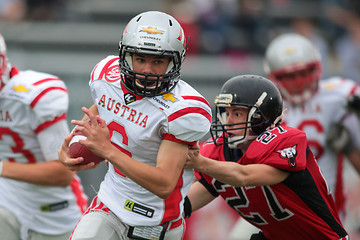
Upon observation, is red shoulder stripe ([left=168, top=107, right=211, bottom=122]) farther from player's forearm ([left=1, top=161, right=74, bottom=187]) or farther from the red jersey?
player's forearm ([left=1, top=161, right=74, bottom=187])

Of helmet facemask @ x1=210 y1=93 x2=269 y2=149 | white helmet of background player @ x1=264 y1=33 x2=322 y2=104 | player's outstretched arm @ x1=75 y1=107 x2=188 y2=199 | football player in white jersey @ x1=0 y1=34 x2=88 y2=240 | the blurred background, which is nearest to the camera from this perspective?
player's outstretched arm @ x1=75 y1=107 x2=188 y2=199

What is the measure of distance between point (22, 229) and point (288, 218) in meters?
1.85

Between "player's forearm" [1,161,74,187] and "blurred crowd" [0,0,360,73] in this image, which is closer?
"player's forearm" [1,161,74,187]

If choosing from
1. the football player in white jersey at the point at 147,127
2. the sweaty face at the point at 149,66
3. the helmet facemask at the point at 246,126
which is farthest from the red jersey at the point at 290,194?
the sweaty face at the point at 149,66

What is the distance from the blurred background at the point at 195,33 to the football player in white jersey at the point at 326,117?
8.96 ft

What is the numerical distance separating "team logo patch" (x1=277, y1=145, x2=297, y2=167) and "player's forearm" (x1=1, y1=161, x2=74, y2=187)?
1531 millimetres

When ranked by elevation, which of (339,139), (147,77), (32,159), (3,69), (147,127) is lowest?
(339,139)

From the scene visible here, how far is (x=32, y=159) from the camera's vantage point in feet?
14.5

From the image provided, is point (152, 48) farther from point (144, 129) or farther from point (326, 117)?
point (326, 117)

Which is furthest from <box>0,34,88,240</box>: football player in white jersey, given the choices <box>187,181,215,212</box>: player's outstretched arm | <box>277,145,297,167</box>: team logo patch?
<box>277,145,297,167</box>: team logo patch

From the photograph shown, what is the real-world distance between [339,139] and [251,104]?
2153 mm

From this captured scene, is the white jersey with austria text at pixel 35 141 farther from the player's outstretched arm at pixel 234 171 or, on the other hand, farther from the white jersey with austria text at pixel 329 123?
the white jersey with austria text at pixel 329 123

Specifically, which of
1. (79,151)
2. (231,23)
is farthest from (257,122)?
(231,23)

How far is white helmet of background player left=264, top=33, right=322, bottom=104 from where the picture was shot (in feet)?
19.7
